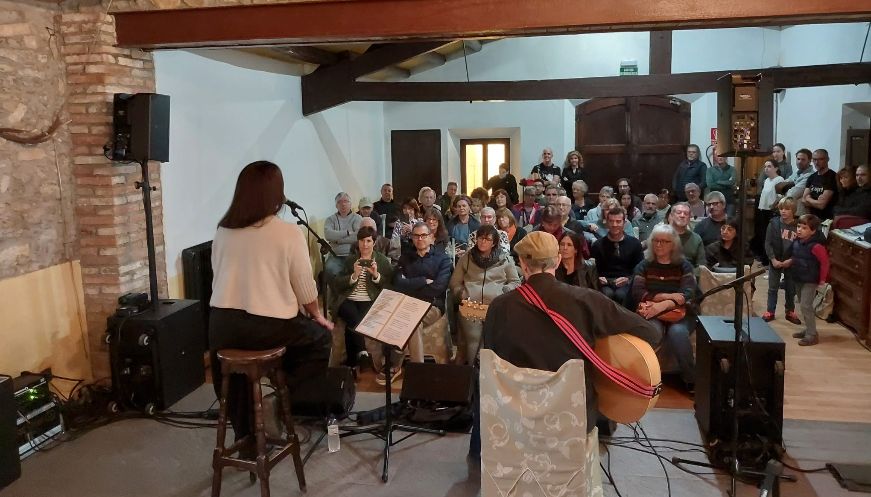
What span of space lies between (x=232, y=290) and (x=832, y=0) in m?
3.33

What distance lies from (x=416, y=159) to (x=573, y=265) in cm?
636

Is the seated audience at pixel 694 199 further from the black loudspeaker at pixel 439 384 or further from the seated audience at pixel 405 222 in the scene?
the black loudspeaker at pixel 439 384

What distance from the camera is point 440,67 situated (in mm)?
10883

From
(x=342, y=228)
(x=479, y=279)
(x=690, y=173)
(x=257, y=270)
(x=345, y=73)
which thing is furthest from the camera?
(x=690, y=173)

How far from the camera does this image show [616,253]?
562cm

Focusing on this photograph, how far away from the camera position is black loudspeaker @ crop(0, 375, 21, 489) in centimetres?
356

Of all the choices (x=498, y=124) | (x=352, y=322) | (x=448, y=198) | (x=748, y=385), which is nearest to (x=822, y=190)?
(x=448, y=198)

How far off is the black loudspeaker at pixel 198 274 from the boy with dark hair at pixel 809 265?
4785mm

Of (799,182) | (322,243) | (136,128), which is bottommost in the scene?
(322,243)

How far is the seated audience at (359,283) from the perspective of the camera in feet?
17.1

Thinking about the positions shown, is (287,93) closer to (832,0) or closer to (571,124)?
(571,124)

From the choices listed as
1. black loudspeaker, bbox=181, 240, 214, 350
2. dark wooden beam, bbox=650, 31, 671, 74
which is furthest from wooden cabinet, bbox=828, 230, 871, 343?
black loudspeaker, bbox=181, 240, 214, 350

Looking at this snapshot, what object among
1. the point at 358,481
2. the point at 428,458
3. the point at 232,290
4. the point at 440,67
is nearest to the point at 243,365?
the point at 232,290

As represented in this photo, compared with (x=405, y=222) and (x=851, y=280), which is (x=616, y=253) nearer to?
(x=851, y=280)
